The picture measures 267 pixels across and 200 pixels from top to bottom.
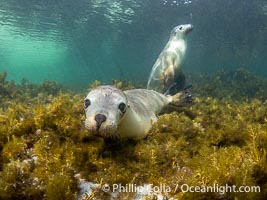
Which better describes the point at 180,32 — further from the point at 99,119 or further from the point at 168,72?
the point at 99,119

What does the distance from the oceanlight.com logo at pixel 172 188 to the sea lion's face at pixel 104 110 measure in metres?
0.60

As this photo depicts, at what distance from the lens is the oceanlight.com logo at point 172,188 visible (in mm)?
2162

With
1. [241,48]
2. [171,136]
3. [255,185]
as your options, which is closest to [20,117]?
[171,136]

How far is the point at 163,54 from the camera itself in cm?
846

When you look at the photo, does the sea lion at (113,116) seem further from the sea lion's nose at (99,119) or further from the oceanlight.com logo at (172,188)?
the oceanlight.com logo at (172,188)

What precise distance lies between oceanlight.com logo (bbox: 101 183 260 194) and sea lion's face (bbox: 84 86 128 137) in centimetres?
60

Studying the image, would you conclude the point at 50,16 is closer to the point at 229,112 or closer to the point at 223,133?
the point at 229,112

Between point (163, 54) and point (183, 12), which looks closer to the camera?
point (163, 54)

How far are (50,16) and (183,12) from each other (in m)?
11.9

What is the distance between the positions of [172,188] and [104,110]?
1126 mm

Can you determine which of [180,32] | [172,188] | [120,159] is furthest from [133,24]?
[172,188]

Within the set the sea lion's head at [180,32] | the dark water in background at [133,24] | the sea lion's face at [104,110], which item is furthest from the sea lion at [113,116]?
the dark water in background at [133,24]

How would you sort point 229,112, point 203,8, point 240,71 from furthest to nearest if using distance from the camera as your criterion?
point 203,8 → point 240,71 → point 229,112

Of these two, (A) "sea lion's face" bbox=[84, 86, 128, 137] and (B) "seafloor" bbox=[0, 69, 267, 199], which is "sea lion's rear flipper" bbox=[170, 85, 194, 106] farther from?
(A) "sea lion's face" bbox=[84, 86, 128, 137]
